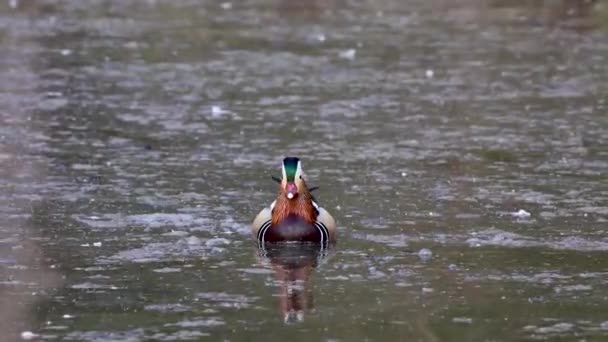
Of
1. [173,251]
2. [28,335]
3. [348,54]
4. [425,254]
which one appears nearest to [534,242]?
[425,254]

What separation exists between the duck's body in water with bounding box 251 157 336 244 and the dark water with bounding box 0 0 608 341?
0.12 metres

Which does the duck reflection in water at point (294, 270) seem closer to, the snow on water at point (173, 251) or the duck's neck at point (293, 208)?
the duck's neck at point (293, 208)

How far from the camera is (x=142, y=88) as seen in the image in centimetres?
1584

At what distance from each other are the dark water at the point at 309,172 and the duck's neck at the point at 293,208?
0.79 ft

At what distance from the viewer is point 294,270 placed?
917 cm

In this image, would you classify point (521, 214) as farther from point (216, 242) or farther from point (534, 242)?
point (216, 242)

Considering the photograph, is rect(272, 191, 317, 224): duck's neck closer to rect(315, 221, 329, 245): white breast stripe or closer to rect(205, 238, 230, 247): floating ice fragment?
rect(315, 221, 329, 245): white breast stripe

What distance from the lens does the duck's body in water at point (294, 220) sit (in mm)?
9719

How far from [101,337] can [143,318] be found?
1.40 feet

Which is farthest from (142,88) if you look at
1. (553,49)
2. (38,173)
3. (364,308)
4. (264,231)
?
(364,308)

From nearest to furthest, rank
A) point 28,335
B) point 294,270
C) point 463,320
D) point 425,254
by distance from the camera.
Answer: point 28,335 → point 463,320 → point 294,270 → point 425,254

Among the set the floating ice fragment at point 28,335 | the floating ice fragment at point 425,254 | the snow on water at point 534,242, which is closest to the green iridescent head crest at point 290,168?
the floating ice fragment at point 425,254

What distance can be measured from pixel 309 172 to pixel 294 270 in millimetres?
2926

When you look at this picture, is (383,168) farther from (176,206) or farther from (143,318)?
(143,318)
